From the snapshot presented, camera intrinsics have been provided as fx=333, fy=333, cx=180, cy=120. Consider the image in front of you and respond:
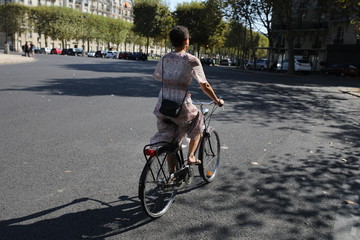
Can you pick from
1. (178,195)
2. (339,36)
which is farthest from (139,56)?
(178,195)

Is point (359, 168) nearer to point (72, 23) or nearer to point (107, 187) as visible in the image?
point (107, 187)

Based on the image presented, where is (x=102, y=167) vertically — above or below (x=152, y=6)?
below

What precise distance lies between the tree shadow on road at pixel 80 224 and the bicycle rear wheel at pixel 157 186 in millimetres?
161

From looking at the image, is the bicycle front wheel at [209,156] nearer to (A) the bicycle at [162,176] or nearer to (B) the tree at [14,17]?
(A) the bicycle at [162,176]

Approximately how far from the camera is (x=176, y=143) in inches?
131

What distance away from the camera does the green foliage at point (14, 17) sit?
230ft

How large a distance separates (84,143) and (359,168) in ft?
14.4

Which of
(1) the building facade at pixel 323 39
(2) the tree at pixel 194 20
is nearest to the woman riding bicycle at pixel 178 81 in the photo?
(1) the building facade at pixel 323 39

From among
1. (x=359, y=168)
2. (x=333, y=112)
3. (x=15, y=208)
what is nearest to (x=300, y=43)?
(x=333, y=112)

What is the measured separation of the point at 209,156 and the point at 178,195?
712 millimetres

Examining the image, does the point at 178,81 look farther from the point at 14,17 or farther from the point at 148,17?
the point at 14,17

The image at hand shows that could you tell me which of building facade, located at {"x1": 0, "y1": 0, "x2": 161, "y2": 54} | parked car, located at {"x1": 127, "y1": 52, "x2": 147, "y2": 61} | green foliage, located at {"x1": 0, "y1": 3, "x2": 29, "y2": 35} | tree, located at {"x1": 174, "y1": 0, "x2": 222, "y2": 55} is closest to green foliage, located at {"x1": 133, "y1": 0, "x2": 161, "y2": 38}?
building facade, located at {"x1": 0, "y1": 0, "x2": 161, "y2": 54}

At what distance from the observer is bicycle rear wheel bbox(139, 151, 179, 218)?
3033 millimetres

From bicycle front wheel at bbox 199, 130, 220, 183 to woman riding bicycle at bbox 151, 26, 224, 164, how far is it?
0.59 meters
